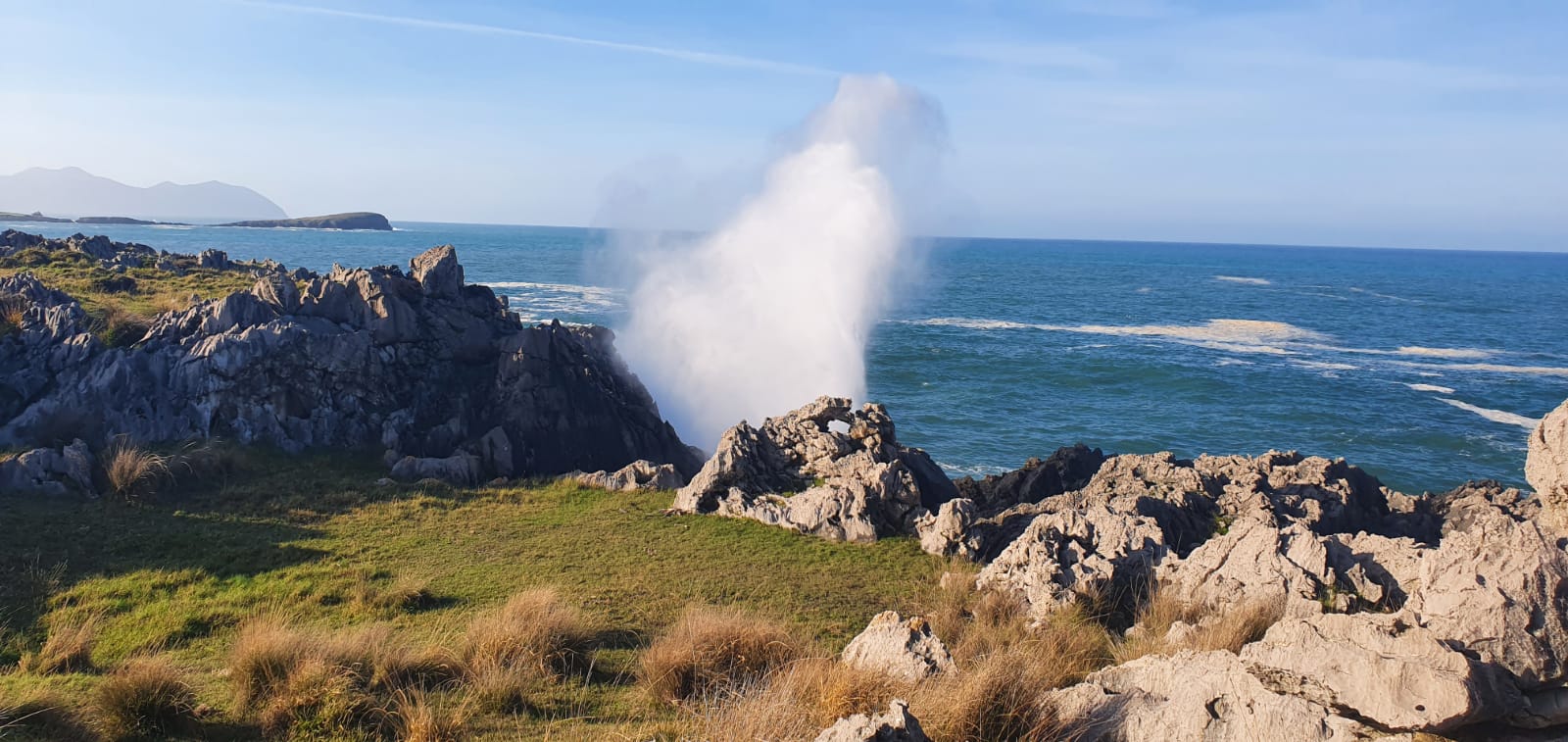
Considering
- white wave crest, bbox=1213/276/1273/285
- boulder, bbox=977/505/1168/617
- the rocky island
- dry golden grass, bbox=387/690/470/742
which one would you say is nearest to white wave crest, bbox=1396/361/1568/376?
the rocky island

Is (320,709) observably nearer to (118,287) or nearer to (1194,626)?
(1194,626)

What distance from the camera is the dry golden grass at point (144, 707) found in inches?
277

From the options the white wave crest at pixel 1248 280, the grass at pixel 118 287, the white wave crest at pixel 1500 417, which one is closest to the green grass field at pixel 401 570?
the grass at pixel 118 287

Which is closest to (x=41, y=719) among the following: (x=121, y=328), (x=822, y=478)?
(x=822, y=478)

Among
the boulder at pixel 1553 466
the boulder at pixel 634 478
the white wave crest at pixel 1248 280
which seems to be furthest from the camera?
the white wave crest at pixel 1248 280

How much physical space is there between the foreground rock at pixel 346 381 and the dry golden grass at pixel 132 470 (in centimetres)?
190

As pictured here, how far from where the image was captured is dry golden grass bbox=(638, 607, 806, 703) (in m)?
8.18

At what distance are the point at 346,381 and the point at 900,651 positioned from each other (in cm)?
1694

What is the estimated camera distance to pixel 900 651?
25.9 feet

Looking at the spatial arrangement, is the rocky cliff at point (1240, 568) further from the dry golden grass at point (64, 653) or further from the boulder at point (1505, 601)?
the dry golden grass at point (64, 653)

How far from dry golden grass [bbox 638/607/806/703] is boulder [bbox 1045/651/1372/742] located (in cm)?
264

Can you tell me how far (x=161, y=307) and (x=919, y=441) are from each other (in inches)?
942

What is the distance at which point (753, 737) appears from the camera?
6.08 m

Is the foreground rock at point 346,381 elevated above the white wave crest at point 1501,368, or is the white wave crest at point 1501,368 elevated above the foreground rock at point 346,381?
the foreground rock at point 346,381
